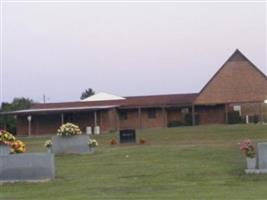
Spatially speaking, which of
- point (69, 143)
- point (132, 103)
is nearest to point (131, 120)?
point (132, 103)

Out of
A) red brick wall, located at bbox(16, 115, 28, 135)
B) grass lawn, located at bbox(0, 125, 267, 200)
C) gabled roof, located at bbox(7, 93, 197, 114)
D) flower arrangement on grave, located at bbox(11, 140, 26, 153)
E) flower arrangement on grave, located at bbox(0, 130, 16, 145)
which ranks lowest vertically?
grass lawn, located at bbox(0, 125, 267, 200)

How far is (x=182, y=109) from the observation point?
6906cm

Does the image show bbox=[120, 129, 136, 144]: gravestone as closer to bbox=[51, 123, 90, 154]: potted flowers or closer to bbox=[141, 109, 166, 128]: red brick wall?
bbox=[51, 123, 90, 154]: potted flowers

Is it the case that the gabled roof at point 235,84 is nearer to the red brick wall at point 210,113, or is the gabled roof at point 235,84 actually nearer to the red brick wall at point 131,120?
the red brick wall at point 210,113

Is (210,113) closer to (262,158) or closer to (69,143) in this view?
(69,143)

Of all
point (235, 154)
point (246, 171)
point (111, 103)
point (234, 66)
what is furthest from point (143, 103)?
point (246, 171)

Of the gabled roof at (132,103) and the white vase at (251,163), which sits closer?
the white vase at (251,163)

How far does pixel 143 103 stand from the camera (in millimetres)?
69500

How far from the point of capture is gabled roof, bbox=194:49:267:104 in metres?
67.1

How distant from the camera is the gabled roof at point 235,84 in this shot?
6706 centimetres

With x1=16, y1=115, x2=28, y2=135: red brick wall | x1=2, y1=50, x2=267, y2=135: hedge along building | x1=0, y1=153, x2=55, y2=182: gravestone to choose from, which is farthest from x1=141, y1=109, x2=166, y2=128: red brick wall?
x1=0, y1=153, x2=55, y2=182: gravestone

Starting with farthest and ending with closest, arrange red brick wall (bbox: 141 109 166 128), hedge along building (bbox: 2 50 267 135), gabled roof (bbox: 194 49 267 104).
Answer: red brick wall (bbox: 141 109 166 128) < gabled roof (bbox: 194 49 267 104) < hedge along building (bbox: 2 50 267 135)

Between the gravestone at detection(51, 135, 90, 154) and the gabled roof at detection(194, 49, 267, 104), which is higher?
the gabled roof at detection(194, 49, 267, 104)

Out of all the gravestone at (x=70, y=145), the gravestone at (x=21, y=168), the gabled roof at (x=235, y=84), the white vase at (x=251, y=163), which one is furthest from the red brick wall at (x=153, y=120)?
the gravestone at (x=21, y=168)
